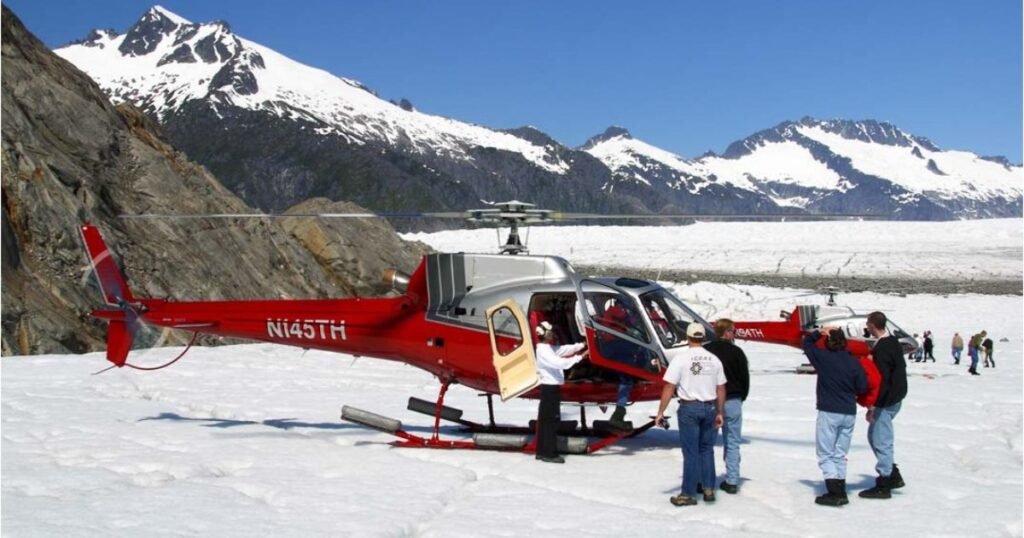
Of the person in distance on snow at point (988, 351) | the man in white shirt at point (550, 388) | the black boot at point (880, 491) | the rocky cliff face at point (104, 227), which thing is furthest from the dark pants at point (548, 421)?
the person in distance on snow at point (988, 351)

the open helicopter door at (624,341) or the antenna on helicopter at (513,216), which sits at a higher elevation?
the antenna on helicopter at (513,216)

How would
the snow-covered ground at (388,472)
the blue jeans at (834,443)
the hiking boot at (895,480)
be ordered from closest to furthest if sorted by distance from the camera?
the snow-covered ground at (388,472)
the blue jeans at (834,443)
the hiking boot at (895,480)

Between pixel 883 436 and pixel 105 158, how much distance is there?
2661 centimetres

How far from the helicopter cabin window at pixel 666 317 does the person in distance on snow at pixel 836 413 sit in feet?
6.80

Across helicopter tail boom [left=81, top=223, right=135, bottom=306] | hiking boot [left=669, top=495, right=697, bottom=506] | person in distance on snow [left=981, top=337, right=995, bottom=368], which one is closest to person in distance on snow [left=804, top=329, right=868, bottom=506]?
hiking boot [left=669, top=495, right=697, bottom=506]

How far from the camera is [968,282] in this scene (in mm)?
60844

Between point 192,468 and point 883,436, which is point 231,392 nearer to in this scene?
point 192,468

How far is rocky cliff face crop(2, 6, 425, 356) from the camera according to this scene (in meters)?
21.1

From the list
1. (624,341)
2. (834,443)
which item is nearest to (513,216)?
(624,341)

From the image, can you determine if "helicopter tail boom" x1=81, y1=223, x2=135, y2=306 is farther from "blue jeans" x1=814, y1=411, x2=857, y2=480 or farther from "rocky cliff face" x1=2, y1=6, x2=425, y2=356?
"blue jeans" x1=814, y1=411, x2=857, y2=480

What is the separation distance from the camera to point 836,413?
735 centimetres

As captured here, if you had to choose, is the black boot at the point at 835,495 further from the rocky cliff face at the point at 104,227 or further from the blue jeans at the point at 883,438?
the rocky cliff face at the point at 104,227

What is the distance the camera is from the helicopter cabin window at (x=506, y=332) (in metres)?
9.63

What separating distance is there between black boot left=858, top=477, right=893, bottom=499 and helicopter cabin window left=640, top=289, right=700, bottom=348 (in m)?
2.47
